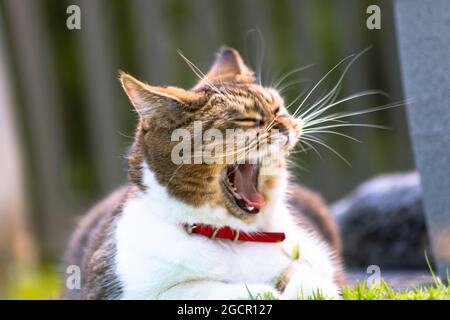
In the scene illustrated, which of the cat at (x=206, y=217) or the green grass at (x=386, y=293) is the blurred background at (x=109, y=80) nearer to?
the cat at (x=206, y=217)

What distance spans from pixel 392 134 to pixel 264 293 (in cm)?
444

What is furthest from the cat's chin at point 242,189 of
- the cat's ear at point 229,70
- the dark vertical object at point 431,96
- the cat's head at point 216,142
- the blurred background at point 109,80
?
the blurred background at point 109,80

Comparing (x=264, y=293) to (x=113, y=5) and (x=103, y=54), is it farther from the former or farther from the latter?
(x=113, y=5)

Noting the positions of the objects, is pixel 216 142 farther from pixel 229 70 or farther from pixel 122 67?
pixel 122 67

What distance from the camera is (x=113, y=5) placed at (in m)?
6.24

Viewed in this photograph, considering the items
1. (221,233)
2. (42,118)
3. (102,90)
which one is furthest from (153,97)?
(42,118)

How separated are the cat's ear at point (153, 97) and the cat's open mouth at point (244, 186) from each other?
0.23 meters

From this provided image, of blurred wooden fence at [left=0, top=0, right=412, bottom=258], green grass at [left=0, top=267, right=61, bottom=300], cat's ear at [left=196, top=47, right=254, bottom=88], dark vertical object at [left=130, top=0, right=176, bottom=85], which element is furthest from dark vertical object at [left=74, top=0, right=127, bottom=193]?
cat's ear at [left=196, top=47, right=254, bottom=88]

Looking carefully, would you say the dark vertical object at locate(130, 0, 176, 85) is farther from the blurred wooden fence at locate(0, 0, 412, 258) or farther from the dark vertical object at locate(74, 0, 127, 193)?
the dark vertical object at locate(74, 0, 127, 193)

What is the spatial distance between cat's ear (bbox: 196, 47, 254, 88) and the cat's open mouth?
1.30 feet

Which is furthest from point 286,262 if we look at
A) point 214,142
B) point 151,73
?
point 151,73

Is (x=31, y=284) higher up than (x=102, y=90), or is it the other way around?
(x=102, y=90)

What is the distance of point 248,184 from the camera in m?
2.55

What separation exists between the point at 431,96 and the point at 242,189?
2.38 feet
